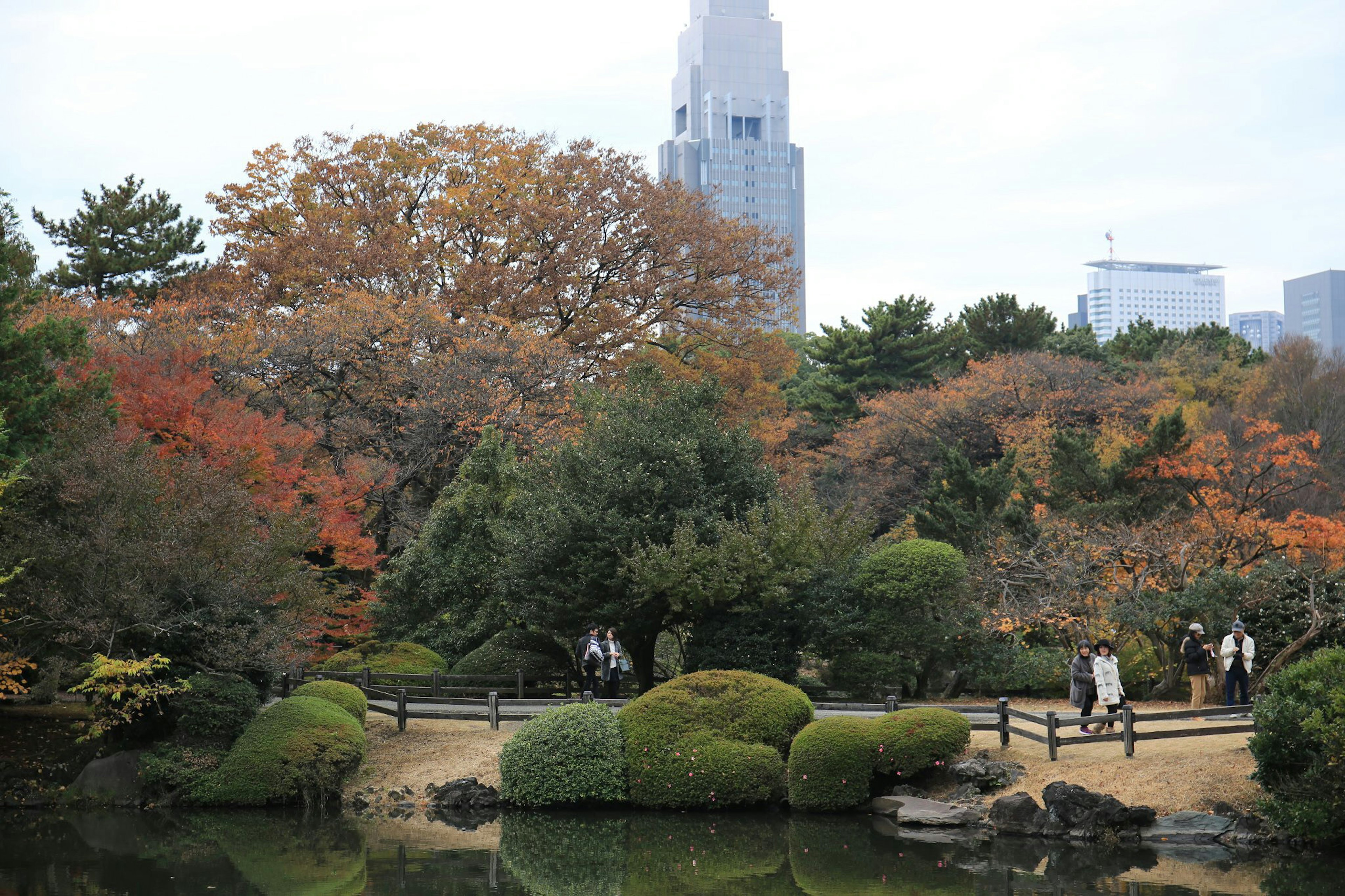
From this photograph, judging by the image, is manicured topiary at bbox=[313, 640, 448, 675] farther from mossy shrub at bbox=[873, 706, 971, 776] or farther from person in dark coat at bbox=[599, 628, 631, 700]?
mossy shrub at bbox=[873, 706, 971, 776]

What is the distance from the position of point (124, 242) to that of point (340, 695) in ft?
74.4

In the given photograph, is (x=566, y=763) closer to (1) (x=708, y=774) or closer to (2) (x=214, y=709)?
(1) (x=708, y=774)

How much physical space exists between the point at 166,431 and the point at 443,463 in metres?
8.17

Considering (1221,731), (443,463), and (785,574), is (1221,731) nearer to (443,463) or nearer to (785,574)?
(785,574)

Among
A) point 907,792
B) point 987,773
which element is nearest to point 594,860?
point 907,792

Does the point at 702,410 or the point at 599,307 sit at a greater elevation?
the point at 599,307

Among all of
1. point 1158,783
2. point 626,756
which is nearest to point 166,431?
point 626,756

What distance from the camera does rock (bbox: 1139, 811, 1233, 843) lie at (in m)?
14.5

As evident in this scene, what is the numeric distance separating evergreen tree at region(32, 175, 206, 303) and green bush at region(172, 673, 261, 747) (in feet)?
66.9

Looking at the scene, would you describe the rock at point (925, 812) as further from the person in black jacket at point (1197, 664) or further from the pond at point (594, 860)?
the person in black jacket at point (1197, 664)

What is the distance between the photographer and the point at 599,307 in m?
34.8

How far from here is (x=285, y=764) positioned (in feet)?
59.8

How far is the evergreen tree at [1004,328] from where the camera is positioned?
146ft

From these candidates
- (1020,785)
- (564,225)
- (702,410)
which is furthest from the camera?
(564,225)
